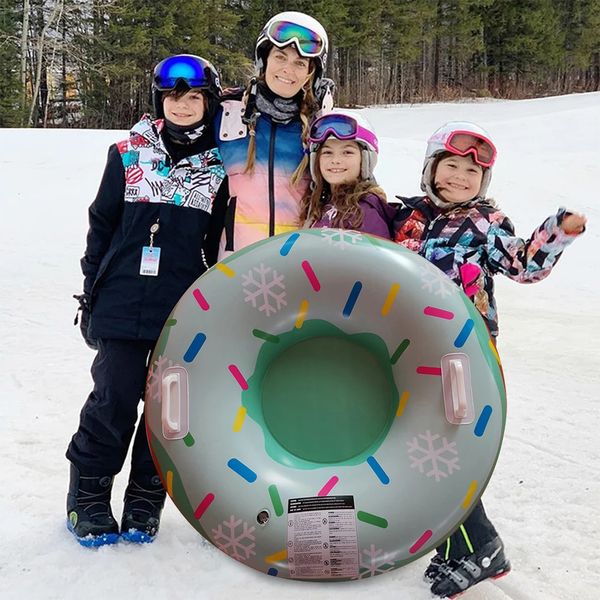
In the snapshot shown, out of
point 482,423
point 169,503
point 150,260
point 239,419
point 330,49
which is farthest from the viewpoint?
point 330,49

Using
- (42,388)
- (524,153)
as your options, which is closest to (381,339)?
(42,388)

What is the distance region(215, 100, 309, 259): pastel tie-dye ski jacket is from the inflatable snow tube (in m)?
0.37

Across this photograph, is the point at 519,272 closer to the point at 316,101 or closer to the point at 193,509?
the point at 316,101

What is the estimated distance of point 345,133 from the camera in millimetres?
2031

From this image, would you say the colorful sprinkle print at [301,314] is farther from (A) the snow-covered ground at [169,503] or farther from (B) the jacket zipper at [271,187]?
(A) the snow-covered ground at [169,503]

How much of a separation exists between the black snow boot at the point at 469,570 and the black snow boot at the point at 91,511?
99 centimetres

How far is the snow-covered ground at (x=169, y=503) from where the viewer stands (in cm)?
204

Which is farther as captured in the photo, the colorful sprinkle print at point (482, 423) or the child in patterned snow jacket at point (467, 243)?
the child in patterned snow jacket at point (467, 243)

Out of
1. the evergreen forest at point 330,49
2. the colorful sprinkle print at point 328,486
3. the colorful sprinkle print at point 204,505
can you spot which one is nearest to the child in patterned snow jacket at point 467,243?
the colorful sprinkle print at point 328,486

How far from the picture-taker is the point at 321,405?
1792 mm

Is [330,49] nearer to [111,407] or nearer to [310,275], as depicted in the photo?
[111,407]

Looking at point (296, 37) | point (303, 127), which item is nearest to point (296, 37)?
point (296, 37)

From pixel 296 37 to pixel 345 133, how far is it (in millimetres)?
354

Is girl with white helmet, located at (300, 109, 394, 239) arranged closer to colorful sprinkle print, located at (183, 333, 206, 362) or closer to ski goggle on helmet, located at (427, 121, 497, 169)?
ski goggle on helmet, located at (427, 121, 497, 169)
